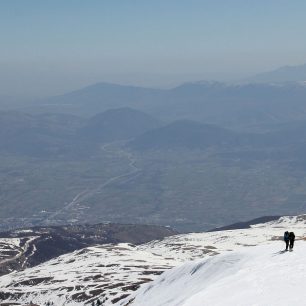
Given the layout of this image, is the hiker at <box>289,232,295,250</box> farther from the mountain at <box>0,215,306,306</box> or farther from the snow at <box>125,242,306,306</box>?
the mountain at <box>0,215,306,306</box>

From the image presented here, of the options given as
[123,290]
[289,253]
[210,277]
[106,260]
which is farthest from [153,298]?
[106,260]

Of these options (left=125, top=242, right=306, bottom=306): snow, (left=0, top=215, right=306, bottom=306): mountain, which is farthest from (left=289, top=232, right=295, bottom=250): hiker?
(left=0, top=215, right=306, bottom=306): mountain

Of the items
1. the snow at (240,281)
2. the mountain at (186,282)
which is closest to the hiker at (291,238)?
the snow at (240,281)

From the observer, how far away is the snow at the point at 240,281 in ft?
128

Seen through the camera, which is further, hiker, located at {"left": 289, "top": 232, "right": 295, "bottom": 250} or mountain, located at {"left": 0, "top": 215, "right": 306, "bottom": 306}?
hiker, located at {"left": 289, "top": 232, "right": 295, "bottom": 250}

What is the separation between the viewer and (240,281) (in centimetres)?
4525

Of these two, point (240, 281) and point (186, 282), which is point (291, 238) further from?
point (186, 282)

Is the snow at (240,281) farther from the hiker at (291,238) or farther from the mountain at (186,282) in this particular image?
the hiker at (291,238)

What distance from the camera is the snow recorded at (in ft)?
128

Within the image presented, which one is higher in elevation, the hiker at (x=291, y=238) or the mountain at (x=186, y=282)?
the hiker at (x=291, y=238)

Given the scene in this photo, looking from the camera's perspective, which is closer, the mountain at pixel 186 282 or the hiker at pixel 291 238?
the mountain at pixel 186 282

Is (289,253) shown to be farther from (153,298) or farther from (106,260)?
(106,260)

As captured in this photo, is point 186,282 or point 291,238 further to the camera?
point 186,282

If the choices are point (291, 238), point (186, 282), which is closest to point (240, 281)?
point (291, 238)
